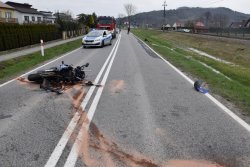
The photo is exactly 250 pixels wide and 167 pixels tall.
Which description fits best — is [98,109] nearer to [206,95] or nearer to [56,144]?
[56,144]

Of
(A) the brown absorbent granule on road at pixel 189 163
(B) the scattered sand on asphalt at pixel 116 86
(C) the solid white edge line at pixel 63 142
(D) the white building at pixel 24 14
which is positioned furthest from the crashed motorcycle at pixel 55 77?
(D) the white building at pixel 24 14

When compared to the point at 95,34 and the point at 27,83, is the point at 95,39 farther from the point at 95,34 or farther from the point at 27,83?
the point at 27,83

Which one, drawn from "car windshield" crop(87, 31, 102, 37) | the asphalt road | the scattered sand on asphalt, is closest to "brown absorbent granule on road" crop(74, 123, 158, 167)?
the asphalt road

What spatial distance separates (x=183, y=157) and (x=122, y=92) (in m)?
4.57

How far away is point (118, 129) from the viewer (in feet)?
19.3

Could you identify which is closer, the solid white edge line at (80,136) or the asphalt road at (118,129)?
the solid white edge line at (80,136)

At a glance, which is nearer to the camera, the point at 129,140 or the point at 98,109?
the point at 129,140

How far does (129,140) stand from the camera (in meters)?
5.35

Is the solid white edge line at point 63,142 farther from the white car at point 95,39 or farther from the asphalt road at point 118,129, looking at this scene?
the white car at point 95,39

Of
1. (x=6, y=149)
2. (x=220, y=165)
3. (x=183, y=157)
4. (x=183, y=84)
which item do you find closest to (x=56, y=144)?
(x=6, y=149)

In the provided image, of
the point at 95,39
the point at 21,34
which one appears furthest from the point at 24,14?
the point at 95,39

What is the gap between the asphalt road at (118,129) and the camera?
4.66m

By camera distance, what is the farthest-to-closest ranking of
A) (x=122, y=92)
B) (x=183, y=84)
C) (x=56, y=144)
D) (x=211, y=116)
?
1. (x=183, y=84)
2. (x=122, y=92)
3. (x=211, y=116)
4. (x=56, y=144)

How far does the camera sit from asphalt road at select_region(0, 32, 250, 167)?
466 centimetres
